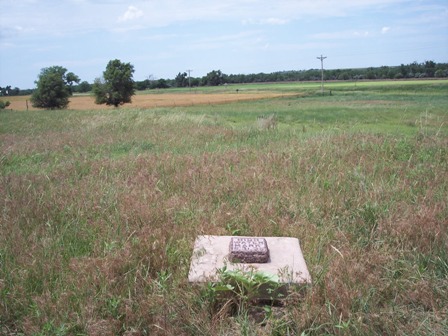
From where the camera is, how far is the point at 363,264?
3328 mm

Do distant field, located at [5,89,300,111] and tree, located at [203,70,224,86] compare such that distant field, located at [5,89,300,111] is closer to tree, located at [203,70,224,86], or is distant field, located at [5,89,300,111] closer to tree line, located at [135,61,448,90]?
tree line, located at [135,61,448,90]

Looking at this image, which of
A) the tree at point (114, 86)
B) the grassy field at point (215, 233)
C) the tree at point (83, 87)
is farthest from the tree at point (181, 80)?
the grassy field at point (215, 233)

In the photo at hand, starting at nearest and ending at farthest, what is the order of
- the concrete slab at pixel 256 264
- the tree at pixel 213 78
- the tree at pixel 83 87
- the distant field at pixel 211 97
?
the concrete slab at pixel 256 264, the distant field at pixel 211 97, the tree at pixel 83 87, the tree at pixel 213 78

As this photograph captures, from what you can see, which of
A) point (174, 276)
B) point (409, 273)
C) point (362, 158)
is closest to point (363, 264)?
point (409, 273)

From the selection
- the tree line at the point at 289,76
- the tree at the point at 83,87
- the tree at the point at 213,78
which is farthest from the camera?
the tree at the point at 213,78

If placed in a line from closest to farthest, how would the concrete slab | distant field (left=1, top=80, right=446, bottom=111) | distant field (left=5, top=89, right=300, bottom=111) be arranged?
1. the concrete slab
2. distant field (left=5, top=89, right=300, bottom=111)
3. distant field (left=1, top=80, right=446, bottom=111)

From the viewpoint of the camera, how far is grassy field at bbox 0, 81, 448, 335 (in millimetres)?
2756

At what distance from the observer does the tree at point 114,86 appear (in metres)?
57.2

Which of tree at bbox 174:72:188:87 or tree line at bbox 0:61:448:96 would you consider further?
tree at bbox 174:72:188:87

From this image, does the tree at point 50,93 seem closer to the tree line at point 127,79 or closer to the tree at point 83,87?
the tree line at point 127,79

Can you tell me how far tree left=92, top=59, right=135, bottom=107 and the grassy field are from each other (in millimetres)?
52320

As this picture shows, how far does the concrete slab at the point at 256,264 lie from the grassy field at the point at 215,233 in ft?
0.39

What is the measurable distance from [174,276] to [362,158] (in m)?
5.50

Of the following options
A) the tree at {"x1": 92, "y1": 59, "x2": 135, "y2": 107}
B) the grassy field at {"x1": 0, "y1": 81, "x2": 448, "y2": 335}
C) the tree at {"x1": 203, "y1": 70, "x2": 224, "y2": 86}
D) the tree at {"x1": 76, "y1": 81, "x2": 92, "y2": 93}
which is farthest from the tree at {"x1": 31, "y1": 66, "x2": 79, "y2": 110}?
the tree at {"x1": 203, "y1": 70, "x2": 224, "y2": 86}
